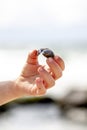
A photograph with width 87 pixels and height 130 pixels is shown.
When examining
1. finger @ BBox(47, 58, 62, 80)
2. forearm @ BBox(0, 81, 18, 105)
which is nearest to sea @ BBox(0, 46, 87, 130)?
forearm @ BBox(0, 81, 18, 105)

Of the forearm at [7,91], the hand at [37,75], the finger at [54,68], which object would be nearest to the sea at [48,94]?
the forearm at [7,91]

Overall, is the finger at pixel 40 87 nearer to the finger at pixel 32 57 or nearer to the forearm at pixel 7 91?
the finger at pixel 32 57

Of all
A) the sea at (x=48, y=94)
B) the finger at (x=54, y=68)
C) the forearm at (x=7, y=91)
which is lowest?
the sea at (x=48, y=94)

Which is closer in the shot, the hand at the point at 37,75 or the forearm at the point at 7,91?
the hand at the point at 37,75

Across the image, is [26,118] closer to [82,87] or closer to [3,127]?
[3,127]

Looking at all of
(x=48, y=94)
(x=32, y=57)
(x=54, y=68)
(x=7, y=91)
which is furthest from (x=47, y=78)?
(x=48, y=94)

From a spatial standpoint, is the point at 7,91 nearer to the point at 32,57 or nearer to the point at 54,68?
the point at 32,57

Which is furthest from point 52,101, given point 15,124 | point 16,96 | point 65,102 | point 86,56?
point 16,96
